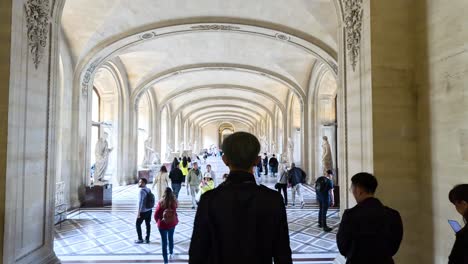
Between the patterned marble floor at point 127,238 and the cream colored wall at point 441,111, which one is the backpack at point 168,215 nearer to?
the patterned marble floor at point 127,238

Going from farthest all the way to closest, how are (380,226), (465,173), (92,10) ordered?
(92,10)
(465,173)
(380,226)

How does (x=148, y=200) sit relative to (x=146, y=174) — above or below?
above

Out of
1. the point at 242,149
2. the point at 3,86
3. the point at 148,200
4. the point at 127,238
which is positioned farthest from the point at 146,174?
the point at 242,149

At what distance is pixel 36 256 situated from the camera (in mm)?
3977

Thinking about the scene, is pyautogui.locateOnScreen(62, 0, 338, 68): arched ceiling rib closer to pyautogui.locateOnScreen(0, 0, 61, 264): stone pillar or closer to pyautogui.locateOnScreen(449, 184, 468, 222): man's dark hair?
pyautogui.locateOnScreen(0, 0, 61, 264): stone pillar

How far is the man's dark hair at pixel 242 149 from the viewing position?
153 cm

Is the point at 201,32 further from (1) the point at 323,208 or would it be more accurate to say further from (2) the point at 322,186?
(1) the point at 323,208

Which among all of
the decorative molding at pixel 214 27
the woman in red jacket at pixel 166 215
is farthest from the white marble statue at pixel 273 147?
the woman in red jacket at pixel 166 215

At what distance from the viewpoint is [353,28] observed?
397 centimetres

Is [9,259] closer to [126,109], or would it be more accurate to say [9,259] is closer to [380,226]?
[380,226]

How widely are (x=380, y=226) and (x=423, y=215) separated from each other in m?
1.68

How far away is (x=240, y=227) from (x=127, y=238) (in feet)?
18.8

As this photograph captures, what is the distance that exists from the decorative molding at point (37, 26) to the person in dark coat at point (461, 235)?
169 inches

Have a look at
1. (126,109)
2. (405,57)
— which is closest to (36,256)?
(405,57)
